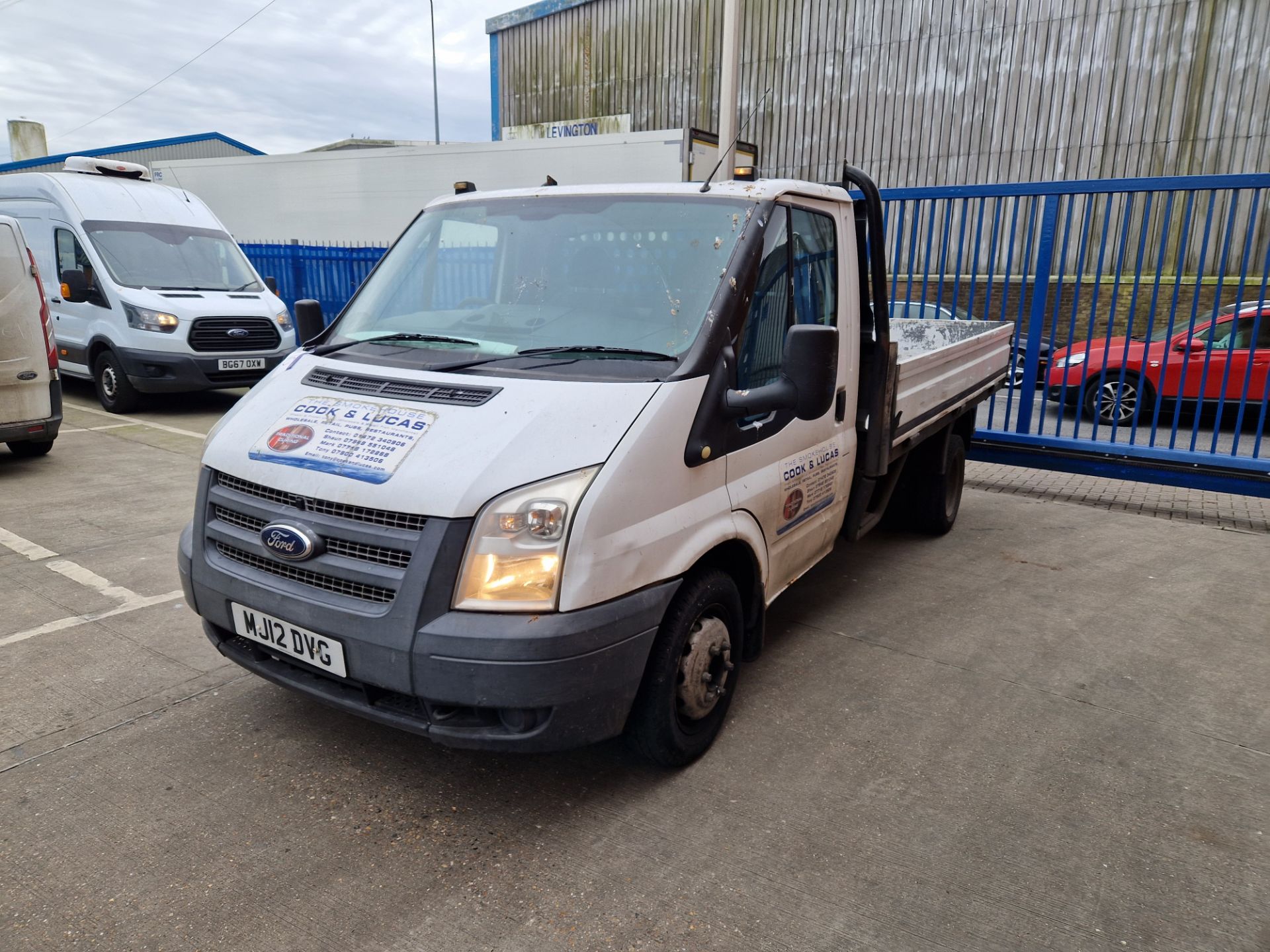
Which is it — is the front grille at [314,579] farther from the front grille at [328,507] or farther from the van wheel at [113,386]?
the van wheel at [113,386]

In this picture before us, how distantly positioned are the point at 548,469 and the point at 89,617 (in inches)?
119

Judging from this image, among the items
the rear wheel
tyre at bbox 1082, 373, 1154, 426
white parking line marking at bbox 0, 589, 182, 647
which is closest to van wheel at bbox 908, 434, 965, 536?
the rear wheel

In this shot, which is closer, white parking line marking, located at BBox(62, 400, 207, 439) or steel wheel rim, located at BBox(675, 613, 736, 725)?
steel wheel rim, located at BBox(675, 613, 736, 725)

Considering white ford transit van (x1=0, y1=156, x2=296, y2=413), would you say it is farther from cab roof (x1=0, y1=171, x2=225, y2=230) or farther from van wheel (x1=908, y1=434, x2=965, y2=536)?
van wheel (x1=908, y1=434, x2=965, y2=536)

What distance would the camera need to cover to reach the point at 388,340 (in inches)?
133

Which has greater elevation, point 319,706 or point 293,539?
point 293,539

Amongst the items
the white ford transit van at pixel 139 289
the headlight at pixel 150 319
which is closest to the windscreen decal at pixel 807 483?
the white ford transit van at pixel 139 289

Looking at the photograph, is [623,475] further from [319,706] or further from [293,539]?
[319,706]

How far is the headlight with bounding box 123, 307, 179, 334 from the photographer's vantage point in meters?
9.23

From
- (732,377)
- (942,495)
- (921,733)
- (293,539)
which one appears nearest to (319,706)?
(293,539)

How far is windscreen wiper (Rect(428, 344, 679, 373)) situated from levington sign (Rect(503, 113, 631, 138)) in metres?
19.8

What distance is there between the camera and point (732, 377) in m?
3.00

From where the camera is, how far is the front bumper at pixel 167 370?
Result: 9.24 metres

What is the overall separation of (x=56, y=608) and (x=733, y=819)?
3511mm
